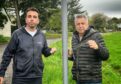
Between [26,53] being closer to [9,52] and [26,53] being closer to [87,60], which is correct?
[9,52]

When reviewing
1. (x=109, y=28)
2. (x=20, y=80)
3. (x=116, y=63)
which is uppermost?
(x=20, y=80)

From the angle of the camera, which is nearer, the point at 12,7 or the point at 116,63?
the point at 116,63

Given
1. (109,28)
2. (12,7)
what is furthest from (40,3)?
(109,28)

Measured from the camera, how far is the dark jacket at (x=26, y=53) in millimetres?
5672

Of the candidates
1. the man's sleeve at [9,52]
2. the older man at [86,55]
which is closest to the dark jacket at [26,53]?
the man's sleeve at [9,52]

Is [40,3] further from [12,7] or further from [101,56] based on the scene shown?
[101,56]

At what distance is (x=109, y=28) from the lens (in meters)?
97.6

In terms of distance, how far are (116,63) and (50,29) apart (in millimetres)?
75625

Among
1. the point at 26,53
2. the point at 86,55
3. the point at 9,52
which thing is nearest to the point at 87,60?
the point at 86,55

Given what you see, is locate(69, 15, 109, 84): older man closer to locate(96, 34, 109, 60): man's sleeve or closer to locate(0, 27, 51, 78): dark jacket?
locate(96, 34, 109, 60): man's sleeve

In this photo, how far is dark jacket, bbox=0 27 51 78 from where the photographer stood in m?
5.67

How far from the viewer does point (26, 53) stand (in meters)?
5.67

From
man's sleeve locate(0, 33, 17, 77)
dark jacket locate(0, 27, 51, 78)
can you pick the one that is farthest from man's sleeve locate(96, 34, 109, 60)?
man's sleeve locate(0, 33, 17, 77)

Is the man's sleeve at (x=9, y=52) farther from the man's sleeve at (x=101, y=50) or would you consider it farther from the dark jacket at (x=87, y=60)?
the man's sleeve at (x=101, y=50)
